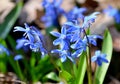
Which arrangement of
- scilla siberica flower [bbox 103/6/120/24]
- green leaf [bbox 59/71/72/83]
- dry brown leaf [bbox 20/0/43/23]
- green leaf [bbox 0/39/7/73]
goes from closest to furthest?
green leaf [bbox 59/71/72/83]
green leaf [bbox 0/39/7/73]
scilla siberica flower [bbox 103/6/120/24]
dry brown leaf [bbox 20/0/43/23]

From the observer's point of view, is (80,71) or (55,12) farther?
(55,12)

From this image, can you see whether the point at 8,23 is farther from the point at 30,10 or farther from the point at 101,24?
the point at 101,24

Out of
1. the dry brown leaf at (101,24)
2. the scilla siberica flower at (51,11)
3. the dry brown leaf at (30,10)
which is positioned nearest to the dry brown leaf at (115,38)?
the dry brown leaf at (101,24)

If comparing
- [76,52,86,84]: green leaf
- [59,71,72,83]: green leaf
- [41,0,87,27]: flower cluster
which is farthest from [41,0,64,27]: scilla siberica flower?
[59,71,72,83]: green leaf

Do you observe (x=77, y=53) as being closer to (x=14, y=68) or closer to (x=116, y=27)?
(x=14, y=68)

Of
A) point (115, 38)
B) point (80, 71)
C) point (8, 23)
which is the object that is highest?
point (8, 23)

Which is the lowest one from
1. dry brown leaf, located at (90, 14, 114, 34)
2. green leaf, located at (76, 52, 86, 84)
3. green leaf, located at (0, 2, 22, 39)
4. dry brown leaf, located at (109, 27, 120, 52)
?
dry brown leaf, located at (109, 27, 120, 52)

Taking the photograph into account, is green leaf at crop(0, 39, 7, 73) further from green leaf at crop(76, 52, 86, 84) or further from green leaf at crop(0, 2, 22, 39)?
green leaf at crop(76, 52, 86, 84)

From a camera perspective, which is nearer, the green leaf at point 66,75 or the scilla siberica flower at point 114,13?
the green leaf at point 66,75

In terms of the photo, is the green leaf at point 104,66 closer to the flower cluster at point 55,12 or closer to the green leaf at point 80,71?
the green leaf at point 80,71

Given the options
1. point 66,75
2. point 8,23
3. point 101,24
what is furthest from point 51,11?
point 66,75

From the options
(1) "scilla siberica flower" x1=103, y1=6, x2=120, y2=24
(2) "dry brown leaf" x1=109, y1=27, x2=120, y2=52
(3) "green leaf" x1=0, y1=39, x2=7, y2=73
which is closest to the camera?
(3) "green leaf" x1=0, y1=39, x2=7, y2=73
